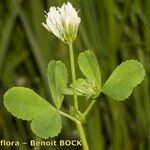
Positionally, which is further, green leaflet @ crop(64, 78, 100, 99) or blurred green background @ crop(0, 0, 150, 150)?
blurred green background @ crop(0, 0, 150, 150)

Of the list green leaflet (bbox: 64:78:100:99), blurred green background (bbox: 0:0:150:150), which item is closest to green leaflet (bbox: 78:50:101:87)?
green leaflet (bbox: 64:78:100:99)

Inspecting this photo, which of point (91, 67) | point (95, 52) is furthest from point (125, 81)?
point (95, 52)

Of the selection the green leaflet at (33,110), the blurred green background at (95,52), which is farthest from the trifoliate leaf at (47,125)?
the blurred green background at (95,52)

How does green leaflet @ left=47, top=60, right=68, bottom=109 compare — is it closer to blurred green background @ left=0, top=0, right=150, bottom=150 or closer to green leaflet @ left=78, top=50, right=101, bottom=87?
green leaflet @ left=78, top=50, right=101, bottom=87

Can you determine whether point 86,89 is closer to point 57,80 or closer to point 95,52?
point 57,80

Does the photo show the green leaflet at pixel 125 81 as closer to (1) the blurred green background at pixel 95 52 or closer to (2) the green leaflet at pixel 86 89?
(2) the green leaflet at pixel 86 89

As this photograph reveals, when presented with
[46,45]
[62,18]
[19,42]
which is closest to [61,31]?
[62,18]
